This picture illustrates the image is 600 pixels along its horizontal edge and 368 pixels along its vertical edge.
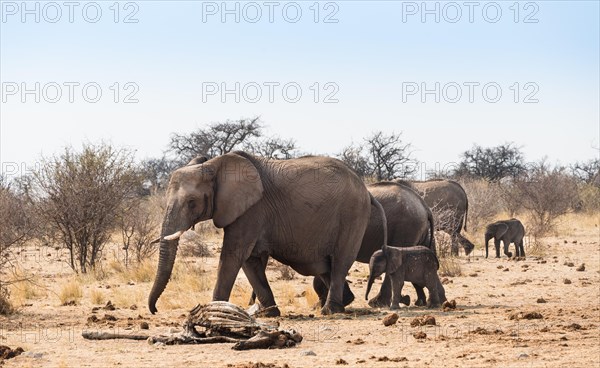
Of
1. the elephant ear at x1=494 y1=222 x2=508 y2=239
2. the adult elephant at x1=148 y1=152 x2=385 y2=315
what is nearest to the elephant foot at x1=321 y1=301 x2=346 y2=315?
the adult elephant at x1=148 y1=152 x2=385 y2=315

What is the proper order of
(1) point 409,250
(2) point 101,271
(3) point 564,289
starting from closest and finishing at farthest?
(1) point 409,250 < (3) point 564,289 < (2) point 101,271

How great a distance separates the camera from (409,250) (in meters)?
13.1

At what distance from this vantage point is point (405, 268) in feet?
42.6

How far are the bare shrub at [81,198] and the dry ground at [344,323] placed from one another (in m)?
0.78

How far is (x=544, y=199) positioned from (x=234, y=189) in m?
21.5

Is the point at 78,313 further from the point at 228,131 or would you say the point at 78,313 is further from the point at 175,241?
the point at 228,131

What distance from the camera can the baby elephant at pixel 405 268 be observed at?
1288 cm

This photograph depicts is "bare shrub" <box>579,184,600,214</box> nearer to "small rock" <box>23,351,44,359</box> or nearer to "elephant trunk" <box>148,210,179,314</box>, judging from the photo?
"elephant trunk" <box>148,210,179,314</box>

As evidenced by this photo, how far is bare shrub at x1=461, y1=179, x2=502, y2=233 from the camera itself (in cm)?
2977

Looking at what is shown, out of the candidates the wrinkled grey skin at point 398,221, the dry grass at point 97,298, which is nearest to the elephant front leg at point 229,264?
the wrinkled grey skin at point 398,221

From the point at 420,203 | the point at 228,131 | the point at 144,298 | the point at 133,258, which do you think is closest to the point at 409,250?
the point at 420,203

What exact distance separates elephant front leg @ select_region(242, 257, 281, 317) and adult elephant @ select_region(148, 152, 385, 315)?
1cm

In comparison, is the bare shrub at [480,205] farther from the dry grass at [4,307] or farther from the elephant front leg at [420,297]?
the dry grass at [4,307]

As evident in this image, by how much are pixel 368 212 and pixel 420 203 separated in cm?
197
